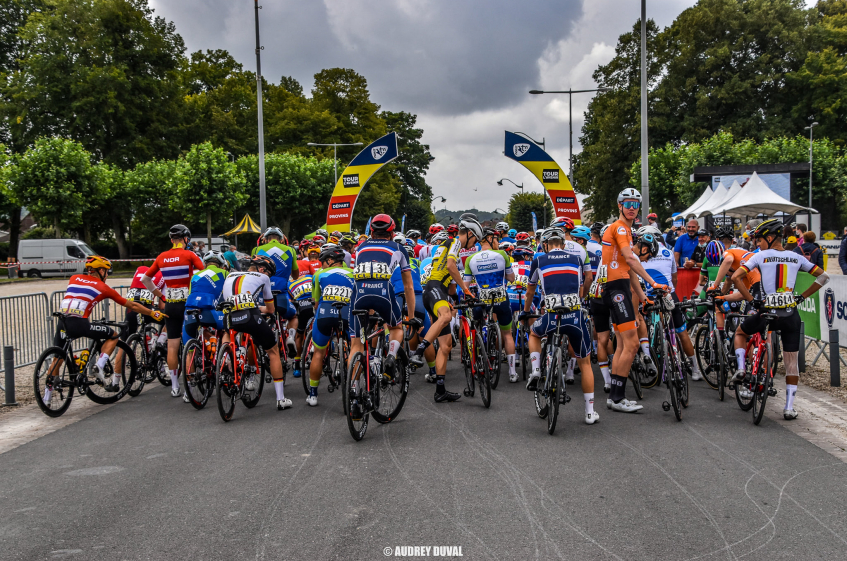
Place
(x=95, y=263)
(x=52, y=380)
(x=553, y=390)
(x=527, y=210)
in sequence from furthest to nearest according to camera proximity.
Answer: (x=527, y=210)
(x=95, y=263)
(x=52, y=380)
(x=553, y=390)

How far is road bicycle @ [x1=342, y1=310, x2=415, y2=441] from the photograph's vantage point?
6.29 m

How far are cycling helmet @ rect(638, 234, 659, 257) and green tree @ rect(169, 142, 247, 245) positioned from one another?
105 feet

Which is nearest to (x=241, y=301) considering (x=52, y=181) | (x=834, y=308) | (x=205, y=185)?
(x=834, y=308)

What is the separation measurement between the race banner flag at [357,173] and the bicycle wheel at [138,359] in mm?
9918

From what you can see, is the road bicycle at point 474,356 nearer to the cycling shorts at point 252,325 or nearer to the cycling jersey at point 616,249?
the cycling jersey at point 616,249

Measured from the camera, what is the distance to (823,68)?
52969 mm

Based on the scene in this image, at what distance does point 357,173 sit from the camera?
62.2ft

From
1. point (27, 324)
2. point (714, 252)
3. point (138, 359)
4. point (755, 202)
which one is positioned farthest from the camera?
point (755, 202)

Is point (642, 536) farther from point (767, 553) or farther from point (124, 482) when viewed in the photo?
point (124, 482)

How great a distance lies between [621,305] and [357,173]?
503 inches

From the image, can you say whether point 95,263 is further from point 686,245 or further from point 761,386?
point 686,245

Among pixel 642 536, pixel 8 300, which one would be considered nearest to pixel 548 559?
pixel 642 536

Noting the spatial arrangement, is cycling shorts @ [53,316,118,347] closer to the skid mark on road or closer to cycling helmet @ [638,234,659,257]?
the skid mark on road

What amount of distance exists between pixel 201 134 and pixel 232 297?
167ft
